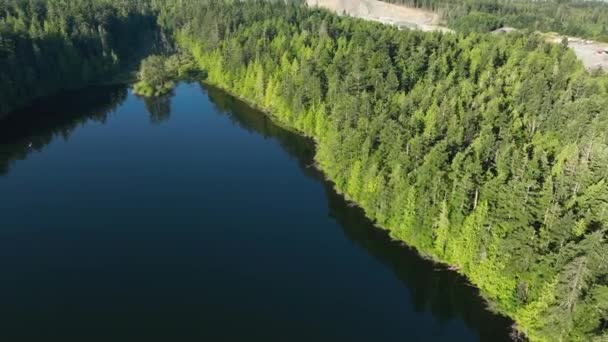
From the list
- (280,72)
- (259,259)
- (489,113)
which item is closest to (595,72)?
(489,113)

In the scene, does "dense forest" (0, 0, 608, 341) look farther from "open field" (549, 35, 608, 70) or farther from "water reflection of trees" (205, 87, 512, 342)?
"open field" (549, 35, 608, 70)

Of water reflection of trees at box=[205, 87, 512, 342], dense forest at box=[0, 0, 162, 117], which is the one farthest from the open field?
dense forest at box=[0, 0, 162, 117]

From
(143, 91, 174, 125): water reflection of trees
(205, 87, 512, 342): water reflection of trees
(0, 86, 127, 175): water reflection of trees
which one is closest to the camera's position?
(205, 87, 512, 342): water reflection of trees

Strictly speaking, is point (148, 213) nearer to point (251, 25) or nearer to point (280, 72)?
point (280, 72)

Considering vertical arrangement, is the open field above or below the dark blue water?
above

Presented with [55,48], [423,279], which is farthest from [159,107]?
[423,279]

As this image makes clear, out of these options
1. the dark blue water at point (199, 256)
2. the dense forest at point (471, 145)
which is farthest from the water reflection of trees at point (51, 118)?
the dense forest at point (471, 145)

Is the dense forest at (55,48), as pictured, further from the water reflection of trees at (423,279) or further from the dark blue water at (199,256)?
the water reflection of trees at (423,279)

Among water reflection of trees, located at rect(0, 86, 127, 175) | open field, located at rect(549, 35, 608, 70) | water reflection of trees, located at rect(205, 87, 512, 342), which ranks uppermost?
open field, located at rect(549, 35, 608, 70)
